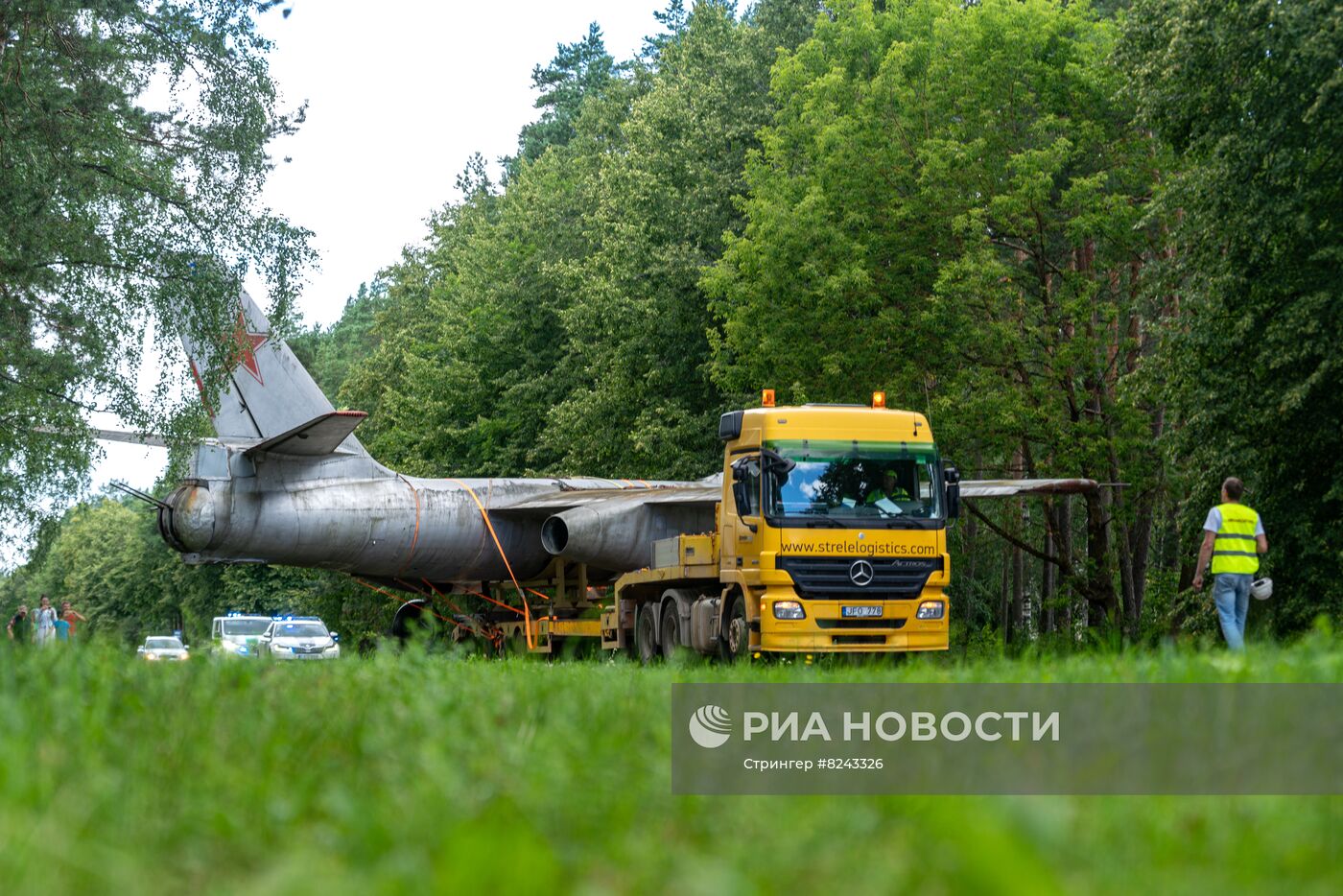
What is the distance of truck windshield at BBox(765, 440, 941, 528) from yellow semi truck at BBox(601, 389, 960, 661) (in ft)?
0.04

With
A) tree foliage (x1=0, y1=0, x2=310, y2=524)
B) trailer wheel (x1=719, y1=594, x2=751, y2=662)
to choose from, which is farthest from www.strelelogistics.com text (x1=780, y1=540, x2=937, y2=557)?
tree foliage (x1=0, y1=0, x2=310, y2=524)

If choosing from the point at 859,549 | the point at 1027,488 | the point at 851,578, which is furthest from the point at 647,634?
the point at 1027,488

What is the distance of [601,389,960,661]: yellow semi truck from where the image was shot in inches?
677

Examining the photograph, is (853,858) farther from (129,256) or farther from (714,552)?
(129,256)

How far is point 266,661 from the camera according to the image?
898 centimetres

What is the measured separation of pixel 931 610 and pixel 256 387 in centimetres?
1565

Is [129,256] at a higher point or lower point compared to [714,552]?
higher

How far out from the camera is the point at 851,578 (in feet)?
57.2

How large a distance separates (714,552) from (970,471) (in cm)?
1854

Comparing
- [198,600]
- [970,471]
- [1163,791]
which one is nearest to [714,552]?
[1163,791]

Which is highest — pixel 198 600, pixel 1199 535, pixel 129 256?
pixel 129 256

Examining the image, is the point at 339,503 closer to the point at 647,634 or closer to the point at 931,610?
the point at 647,634

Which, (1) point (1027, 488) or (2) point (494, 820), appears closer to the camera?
(2) point (494, 820)

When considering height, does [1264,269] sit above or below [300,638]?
above
